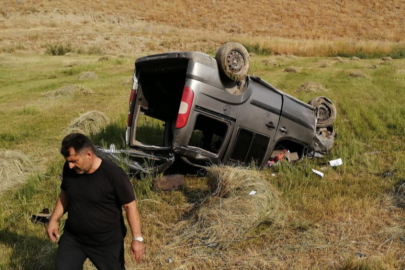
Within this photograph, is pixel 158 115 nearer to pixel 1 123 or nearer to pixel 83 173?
pixel 83 173

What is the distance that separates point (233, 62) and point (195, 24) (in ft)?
136

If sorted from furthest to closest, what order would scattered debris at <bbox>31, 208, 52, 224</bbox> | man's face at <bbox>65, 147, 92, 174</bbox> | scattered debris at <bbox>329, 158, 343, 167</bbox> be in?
scattered debris at <bbox>329, 158, 343, 167</bbox>
scattered debris at <bbox>31, 208, 52, 224</bbox>
man's face at <bbox>65, 147, 92, 174</bbox>

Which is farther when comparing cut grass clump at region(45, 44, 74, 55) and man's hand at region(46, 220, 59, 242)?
cut grass clump at region(45, 44, 74, 55)

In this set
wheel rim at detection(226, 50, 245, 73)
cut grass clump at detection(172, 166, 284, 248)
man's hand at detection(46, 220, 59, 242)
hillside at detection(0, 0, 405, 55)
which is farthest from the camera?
hillside at detection(0, 0, 405, 55)

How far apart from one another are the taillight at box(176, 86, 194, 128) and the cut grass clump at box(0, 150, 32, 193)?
2.75 meters

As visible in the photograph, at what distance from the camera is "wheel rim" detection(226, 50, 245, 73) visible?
588cm

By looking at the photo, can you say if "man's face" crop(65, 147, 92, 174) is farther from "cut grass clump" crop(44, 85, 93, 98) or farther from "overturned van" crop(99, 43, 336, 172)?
"cut grass clump" crop(44, 85, 93, 98)

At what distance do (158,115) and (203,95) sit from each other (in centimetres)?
180

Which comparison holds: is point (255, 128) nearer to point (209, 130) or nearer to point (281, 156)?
point (281, 156)

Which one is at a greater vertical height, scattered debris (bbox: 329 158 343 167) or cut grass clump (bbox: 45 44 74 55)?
scattered debris (bbox: 329 158 343 167)

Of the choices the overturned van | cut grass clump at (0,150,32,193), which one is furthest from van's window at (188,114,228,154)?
cut grass clump at (0,150,32,193)

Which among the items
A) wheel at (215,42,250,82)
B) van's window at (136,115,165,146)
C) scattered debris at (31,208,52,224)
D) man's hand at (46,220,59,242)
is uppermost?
wheel at (215,42,250,82)

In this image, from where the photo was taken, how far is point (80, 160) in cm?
311

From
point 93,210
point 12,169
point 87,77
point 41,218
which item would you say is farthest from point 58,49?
point 93,210
